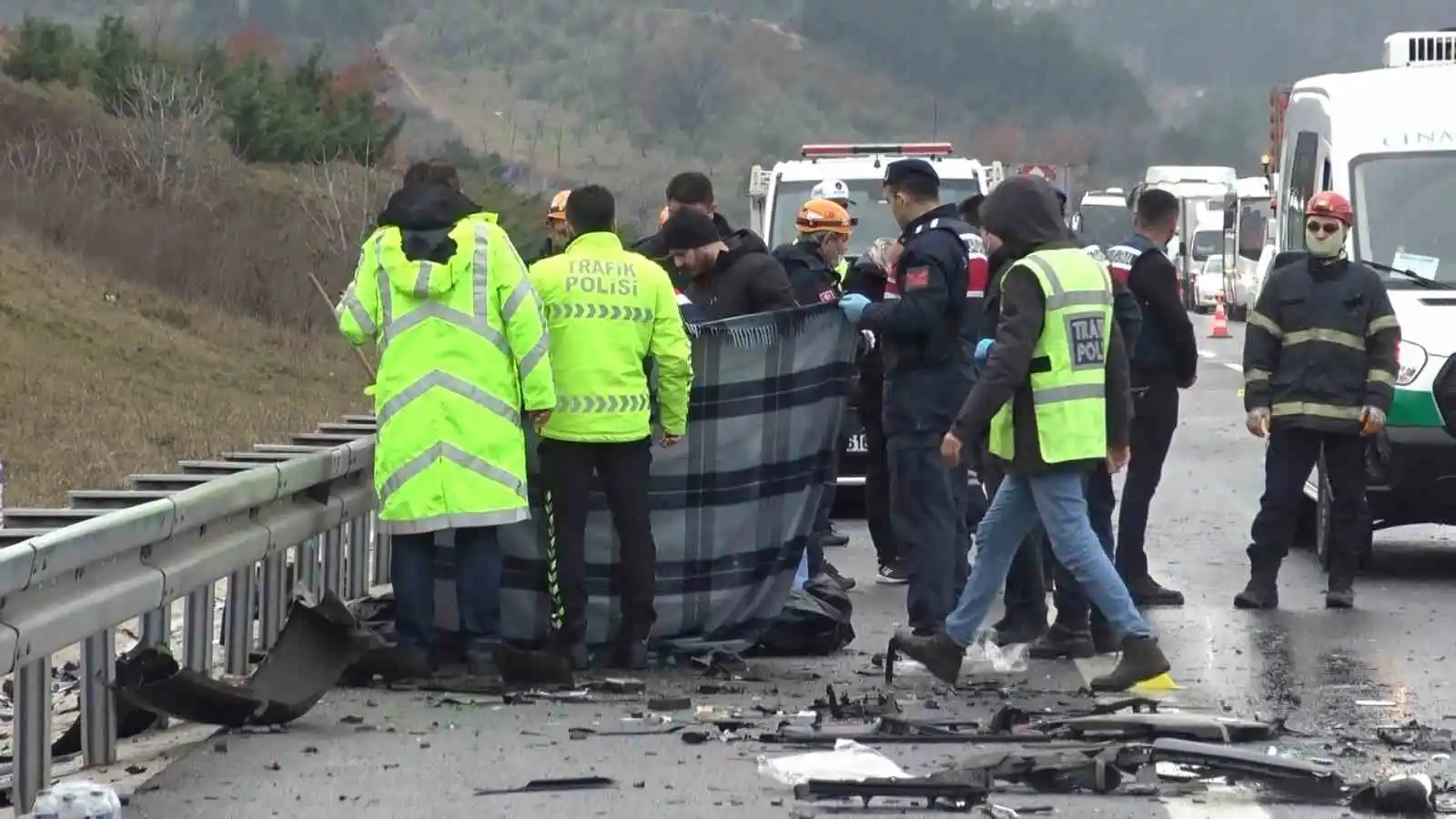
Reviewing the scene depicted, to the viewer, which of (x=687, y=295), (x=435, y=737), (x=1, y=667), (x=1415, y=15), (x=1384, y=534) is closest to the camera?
(x=1, y=667)

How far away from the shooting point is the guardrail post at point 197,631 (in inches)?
328

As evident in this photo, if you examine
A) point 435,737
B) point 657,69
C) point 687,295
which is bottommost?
point 435,737

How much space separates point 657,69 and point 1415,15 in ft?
156

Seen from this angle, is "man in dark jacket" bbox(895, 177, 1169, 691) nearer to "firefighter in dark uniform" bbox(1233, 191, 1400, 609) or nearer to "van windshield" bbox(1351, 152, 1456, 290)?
"firefighter in dark uniform" bbox(1233, 191, 1400, 609)

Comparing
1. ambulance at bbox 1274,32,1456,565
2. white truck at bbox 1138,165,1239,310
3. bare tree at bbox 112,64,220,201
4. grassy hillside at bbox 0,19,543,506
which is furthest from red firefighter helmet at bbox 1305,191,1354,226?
white truck at bbox 1138,165,1239,310

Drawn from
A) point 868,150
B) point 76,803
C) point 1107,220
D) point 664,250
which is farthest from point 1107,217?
point 76,803

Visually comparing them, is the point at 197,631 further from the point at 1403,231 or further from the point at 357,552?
the point at 1403,231

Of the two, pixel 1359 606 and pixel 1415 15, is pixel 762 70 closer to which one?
pixel 1415 15

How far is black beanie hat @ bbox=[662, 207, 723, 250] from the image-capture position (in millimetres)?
10172

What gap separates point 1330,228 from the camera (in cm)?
1144

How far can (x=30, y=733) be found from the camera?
265 inches

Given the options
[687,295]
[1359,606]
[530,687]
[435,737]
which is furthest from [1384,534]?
[435,737]

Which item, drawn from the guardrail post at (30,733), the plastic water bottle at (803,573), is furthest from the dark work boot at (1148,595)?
the guardrail post at (30,733)

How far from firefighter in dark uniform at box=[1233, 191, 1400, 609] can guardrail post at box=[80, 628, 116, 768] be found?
5575 mm
